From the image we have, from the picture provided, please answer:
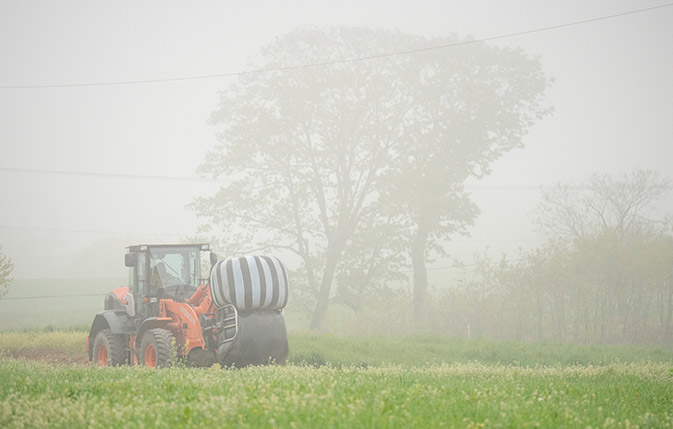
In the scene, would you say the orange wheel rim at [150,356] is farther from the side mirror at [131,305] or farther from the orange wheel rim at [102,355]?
the orange wheel rim at [102,355]

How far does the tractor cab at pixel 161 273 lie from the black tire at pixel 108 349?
90 centimetres

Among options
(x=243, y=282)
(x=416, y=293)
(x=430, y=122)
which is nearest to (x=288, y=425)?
(x=243, y=282)

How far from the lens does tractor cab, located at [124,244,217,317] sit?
17047 millimetres

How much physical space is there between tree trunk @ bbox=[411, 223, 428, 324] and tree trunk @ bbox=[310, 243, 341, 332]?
163 inches

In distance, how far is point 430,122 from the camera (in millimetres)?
38656

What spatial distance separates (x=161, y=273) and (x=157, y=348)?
8.69 feet

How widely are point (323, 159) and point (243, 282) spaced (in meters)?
23.1

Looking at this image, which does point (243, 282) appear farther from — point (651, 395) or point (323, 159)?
point (323, 159)

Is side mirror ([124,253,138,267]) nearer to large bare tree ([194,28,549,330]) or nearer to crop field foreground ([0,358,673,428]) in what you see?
crop field foreground ([0,358,673,428])

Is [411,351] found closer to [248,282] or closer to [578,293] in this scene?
[248,282]

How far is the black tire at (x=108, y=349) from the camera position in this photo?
675 inches

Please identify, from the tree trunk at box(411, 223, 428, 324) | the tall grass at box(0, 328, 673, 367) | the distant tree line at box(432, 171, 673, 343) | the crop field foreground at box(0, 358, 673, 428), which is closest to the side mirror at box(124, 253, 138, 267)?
the tall grass at box(0, 328, 673, 367)

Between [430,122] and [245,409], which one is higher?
[430,122]

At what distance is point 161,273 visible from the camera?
56.7 feet
